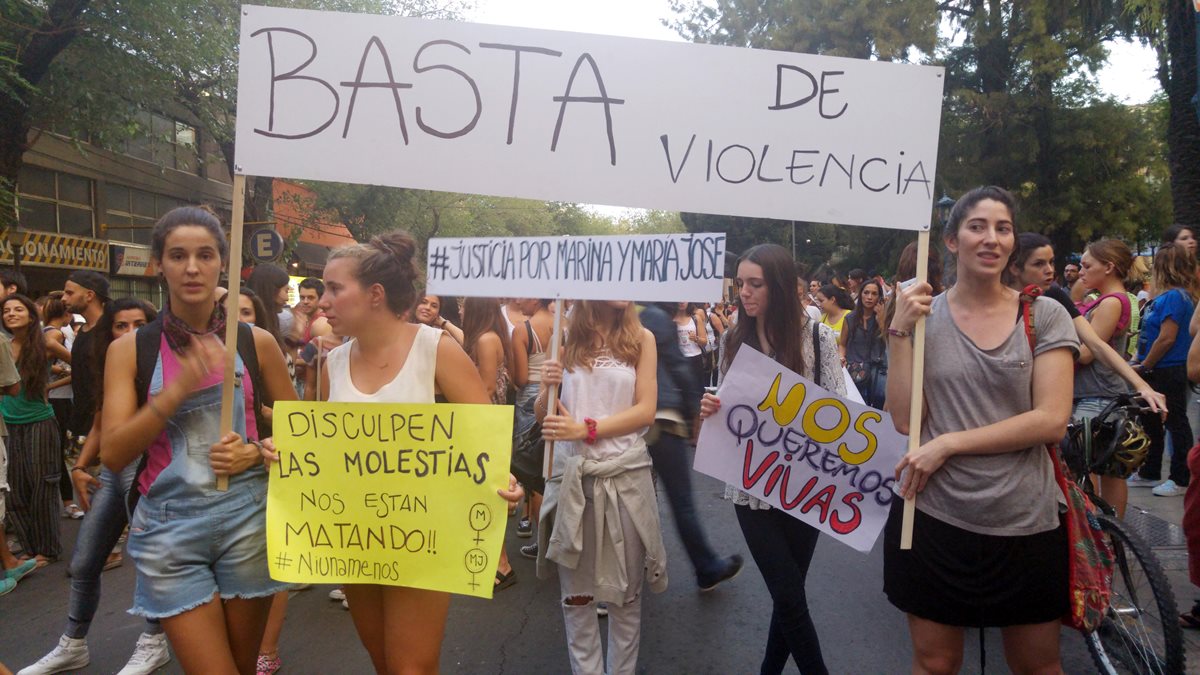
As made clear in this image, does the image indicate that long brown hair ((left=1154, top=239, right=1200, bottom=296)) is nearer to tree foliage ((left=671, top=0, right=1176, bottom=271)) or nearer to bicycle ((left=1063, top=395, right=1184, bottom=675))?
bicycle ((left=1063, top=395, right=1184, bottom=675))

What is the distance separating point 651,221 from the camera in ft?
240

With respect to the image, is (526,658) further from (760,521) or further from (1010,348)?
(1010,348)

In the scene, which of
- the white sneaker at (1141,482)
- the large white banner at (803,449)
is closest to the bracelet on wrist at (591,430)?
the large white banner at (803,449)

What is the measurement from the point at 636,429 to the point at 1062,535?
154 centimetres

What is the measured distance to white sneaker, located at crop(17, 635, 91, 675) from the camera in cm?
373

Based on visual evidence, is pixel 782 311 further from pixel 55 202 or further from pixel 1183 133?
pixel 55 202

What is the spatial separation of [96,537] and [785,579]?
3.08m

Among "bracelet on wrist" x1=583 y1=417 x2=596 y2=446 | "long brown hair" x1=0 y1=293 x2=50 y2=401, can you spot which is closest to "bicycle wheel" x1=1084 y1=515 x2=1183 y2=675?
"bracelet on wrist" x1=583 y1=417 x2=596 y2=446

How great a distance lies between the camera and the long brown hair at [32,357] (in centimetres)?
554

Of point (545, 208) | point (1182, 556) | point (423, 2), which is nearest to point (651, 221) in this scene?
point (545, 208)

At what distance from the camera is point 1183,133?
11.3 m

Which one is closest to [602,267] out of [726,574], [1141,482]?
[726,574]

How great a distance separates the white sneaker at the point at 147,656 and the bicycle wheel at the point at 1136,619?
403cm

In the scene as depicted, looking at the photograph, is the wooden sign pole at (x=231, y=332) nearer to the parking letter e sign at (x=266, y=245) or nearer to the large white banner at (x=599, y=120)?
the large white banner at (x=599, y=120)
